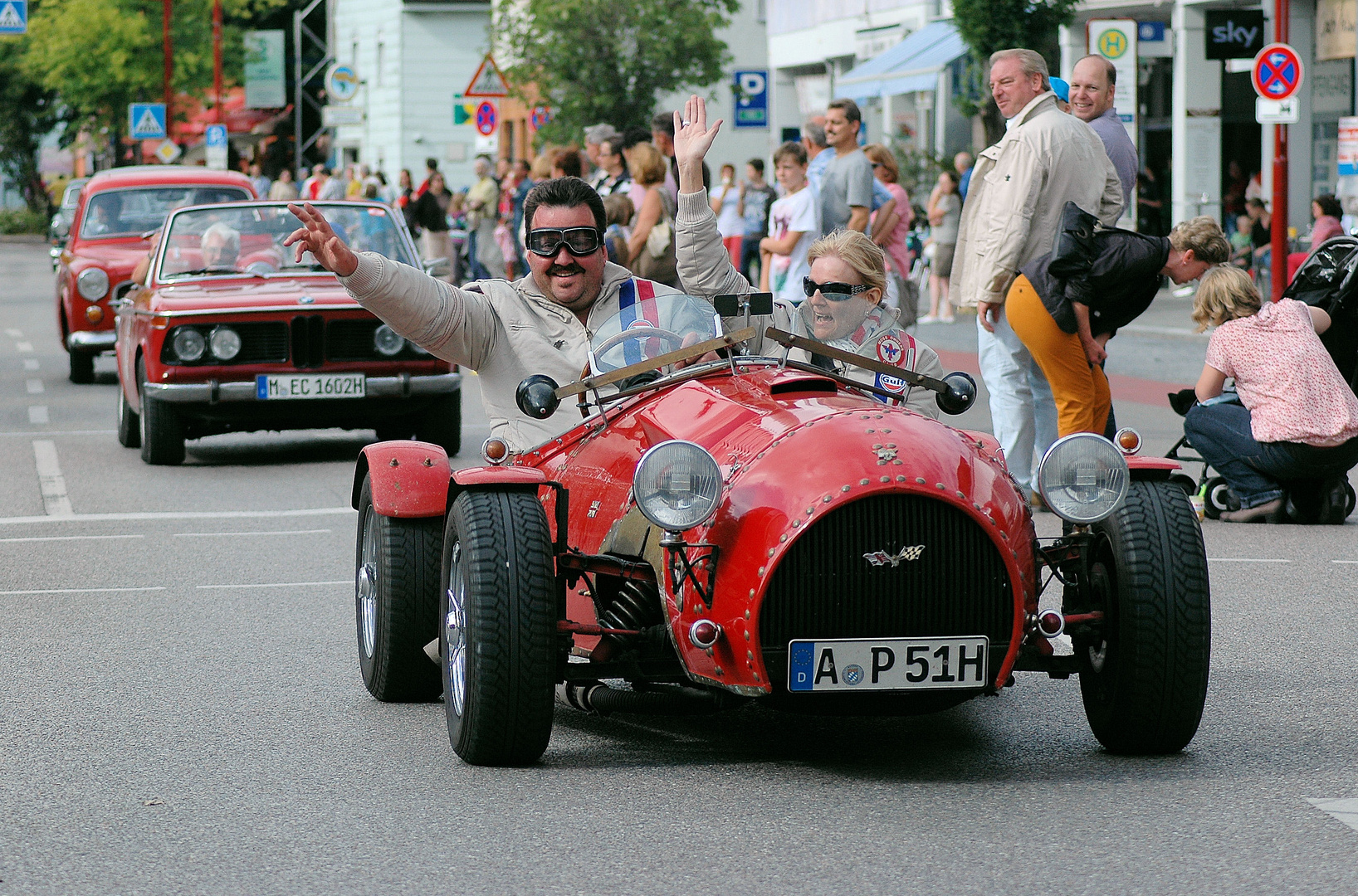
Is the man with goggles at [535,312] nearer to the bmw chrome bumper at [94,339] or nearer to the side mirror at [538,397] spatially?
the side mirror at [538,397]

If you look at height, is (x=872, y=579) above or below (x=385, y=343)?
below

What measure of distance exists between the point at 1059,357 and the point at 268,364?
4955 millimetres

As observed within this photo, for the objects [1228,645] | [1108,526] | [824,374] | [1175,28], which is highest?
[1175,28]

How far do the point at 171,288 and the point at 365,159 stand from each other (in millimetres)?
55002

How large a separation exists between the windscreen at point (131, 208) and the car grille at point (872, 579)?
1511 centimetres

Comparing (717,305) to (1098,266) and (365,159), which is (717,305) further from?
(365,159)

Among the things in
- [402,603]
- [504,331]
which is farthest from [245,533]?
[402,603]

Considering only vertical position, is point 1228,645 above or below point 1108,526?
below

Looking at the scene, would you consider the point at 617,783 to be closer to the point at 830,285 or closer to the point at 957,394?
the point at 957,394

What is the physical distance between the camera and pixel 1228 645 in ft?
23.1

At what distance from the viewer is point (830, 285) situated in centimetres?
605

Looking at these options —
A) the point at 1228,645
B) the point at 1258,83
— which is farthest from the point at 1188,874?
the point at 1258,83

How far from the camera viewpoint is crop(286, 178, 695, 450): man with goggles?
6242 millimetres

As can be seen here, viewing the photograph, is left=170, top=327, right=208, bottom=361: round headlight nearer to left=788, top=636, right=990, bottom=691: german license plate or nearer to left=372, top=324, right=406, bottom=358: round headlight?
left=372, top=324, right=406, bottom=358: round headlight
